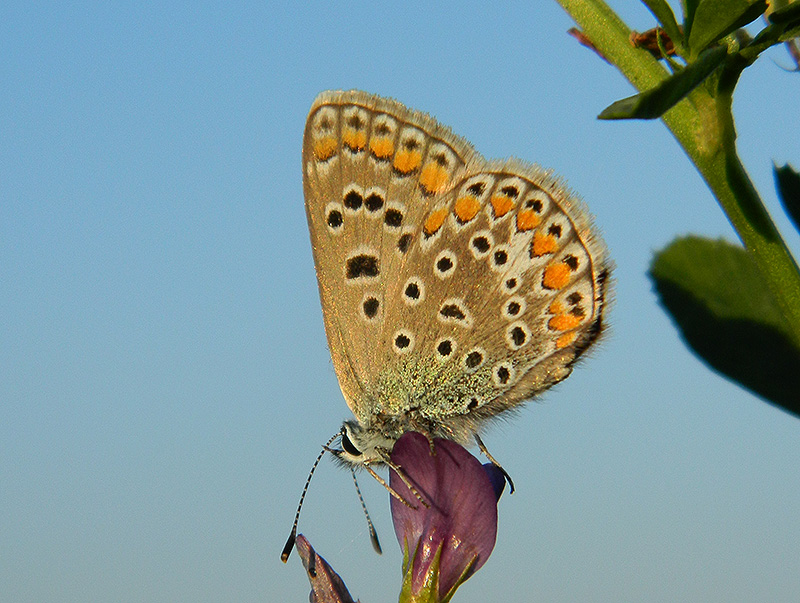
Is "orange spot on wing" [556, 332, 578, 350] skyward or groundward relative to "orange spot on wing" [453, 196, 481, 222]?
groundward

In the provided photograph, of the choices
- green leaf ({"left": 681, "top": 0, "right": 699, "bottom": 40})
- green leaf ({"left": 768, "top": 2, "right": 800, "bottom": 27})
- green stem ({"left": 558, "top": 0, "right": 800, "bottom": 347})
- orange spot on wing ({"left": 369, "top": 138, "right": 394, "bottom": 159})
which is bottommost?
green stem ({"left": 558, "top": 0, "right": 800, "bottom": 347})

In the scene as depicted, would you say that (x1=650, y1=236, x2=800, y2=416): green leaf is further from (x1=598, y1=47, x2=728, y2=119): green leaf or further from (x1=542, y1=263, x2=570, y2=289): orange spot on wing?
(x1=598, y1=47, x2=728, y2=119): green leaf

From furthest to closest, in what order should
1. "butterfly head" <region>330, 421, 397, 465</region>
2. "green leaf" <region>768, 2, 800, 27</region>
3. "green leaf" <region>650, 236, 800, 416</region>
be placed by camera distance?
1. "butterfly head" <region>330, 421, 397, 465</region>
2. "green leaf" <region>650, 236, 800, 416</region>
3. "green leaf" <region>768, 2, 800, 27</region>

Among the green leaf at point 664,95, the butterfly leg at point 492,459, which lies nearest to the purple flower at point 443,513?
the butterfly leg at point 492,459

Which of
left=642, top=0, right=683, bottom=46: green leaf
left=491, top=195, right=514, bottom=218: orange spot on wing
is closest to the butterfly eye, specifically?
left=491, top=195, right=514, bottom=218: orange spot on wing

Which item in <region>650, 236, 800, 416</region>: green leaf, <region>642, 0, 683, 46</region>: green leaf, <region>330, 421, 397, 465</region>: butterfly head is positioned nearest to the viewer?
<region>642, 0, 683, 46</region>: green leaf

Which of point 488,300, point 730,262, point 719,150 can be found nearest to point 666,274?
point 730,262

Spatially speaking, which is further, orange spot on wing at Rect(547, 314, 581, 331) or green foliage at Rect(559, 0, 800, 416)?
orange spot on wing at Rect(547, 314, 581, 331)

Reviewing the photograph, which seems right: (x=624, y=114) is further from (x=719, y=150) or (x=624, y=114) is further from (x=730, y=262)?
(x=730, y=262)
